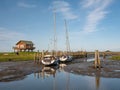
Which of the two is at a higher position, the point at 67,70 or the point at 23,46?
the point at 23,46

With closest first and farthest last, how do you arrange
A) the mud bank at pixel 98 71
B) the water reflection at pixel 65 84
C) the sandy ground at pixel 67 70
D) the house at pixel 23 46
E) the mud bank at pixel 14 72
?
the water reflection at pixel 65 84 < the mud bank at pixel 14 72 < the sandy ground at pixel 67 70 < the mud bank at pixel 98 71 < the house at pixel 23 46

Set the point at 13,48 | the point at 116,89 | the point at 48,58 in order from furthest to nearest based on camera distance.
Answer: the point at 13,48
the point at 48,58
the point at 116,89

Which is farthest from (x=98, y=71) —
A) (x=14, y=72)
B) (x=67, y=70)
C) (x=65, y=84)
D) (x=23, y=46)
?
(x=23, y=46)

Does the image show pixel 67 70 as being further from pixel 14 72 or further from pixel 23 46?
pixel 23 46

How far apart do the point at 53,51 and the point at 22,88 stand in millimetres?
38909

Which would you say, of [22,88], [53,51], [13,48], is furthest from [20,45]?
[22,88]

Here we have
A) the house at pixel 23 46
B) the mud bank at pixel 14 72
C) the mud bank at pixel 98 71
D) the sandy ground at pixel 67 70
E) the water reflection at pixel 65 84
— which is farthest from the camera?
→ the house at pixel 23 46

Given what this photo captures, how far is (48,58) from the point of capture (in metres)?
48.9

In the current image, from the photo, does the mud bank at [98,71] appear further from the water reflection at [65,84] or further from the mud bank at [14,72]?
the mud bank at [14,72]

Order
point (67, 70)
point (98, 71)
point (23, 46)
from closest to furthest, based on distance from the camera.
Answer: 1. point (98, 71)
2. point (67, 70)
3. point (23, 46)

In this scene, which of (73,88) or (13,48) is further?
(13,48)

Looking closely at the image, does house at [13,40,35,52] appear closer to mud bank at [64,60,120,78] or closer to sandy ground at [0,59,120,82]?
sandy ground at [0,59,120,82]


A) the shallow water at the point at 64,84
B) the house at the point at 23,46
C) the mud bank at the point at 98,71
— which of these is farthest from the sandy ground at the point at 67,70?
the house at the point at 23,46

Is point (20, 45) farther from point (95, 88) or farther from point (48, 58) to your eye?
point (95, 88)
